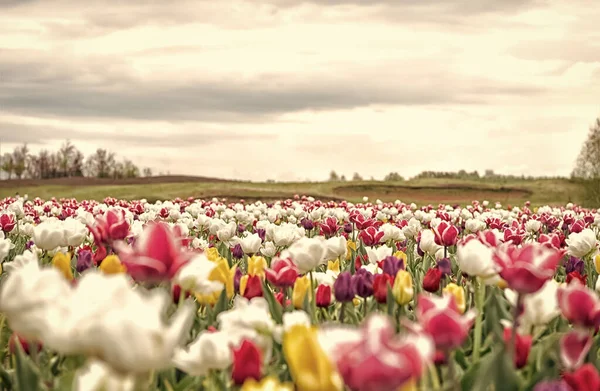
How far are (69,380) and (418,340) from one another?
5.62 ft

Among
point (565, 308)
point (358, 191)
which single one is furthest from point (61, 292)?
point (358, 191)

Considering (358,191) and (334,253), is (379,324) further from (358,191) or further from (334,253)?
(358,191)

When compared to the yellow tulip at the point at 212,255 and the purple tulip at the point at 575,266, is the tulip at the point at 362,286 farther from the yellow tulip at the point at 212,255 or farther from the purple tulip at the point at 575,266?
the purple tulip at the point at 575,266

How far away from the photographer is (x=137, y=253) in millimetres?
2445

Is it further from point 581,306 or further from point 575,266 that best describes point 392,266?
point 575,266

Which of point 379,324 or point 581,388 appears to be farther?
point 581,388

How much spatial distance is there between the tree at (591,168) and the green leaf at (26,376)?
113ft

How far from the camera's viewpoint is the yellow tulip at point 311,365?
1672 millimetres

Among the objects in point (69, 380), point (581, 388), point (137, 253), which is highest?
point (137, 253)

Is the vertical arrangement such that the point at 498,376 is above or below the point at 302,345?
below

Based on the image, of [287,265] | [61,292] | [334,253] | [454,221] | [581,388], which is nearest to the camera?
[61,292]

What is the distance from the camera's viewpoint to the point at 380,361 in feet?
4.77

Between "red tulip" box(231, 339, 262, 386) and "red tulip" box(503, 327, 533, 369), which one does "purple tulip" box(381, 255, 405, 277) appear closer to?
"red tulip" box(503, 327, 533, 369)

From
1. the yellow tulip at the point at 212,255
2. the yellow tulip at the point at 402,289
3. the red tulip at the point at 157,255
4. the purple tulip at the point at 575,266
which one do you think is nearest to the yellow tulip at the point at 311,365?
the red tulip at the point at 157,255
